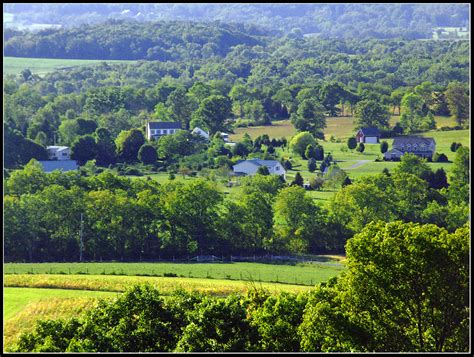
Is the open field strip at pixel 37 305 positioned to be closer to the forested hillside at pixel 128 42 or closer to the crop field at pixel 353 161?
the crop field at pixel 353 161

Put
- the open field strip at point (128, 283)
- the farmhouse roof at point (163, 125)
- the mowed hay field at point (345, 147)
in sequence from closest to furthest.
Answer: the open field strip at point (128, 283) < the mowed hay field at point (345, 147) < the farmhouse roof at point (163, 125)

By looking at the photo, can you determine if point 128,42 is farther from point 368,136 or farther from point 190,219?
point 190,219

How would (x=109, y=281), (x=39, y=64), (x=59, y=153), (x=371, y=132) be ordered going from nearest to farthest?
(x=109, y=281), (x=59, y=153), (x=371, y=132), (x=39, y=64)

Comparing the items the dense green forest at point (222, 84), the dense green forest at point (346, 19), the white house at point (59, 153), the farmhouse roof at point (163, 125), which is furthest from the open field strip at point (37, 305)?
the dense green forest at point (346, 19)

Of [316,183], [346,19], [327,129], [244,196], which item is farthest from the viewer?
[346,19]

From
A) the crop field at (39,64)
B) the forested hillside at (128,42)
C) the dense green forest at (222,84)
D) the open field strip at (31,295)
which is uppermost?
the forested hillside at (128,42)

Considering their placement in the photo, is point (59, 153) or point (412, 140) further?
point (412, 140)

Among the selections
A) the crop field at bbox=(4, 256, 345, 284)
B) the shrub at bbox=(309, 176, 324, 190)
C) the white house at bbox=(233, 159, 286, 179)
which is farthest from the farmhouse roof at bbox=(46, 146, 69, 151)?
the crop field at bbox=(4, 256, 345, 284)

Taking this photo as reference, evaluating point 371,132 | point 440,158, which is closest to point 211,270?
point 440,158
